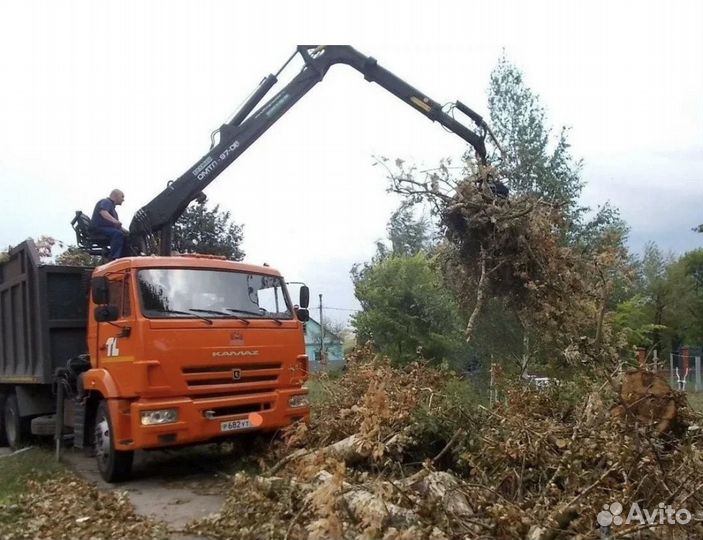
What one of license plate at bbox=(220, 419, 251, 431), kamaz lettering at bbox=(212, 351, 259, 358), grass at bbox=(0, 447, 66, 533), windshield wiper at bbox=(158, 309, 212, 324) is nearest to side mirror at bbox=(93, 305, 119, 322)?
windshield wiper at bbox=(158, 309, 212, 324)

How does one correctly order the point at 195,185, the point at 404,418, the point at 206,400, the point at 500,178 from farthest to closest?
1. the point at 195,185
2. the point at 500,178
3. the point at 206,400
4. the point at 404,418

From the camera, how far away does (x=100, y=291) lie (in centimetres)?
714

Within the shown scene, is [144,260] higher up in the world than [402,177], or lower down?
lower down

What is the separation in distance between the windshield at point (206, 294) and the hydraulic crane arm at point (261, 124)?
1.82m

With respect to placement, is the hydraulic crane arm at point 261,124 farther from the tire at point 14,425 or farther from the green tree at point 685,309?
the green tree at point 685,309

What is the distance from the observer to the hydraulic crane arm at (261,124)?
902cm

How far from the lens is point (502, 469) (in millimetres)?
5359

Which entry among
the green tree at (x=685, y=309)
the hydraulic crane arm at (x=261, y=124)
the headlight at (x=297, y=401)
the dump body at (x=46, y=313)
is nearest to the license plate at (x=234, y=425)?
the headlight at (x=297, y=401)

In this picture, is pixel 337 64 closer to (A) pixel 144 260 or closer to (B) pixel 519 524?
(A) pixel 144 260

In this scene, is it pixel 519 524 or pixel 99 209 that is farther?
pixel 99 209

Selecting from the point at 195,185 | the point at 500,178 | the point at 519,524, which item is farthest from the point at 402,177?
the point at 519,524

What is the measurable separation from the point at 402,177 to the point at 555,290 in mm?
2272

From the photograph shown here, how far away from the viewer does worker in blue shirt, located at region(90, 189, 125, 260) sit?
8805mm

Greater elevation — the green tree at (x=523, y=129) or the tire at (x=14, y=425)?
the green tree at (x=523, y=129)
